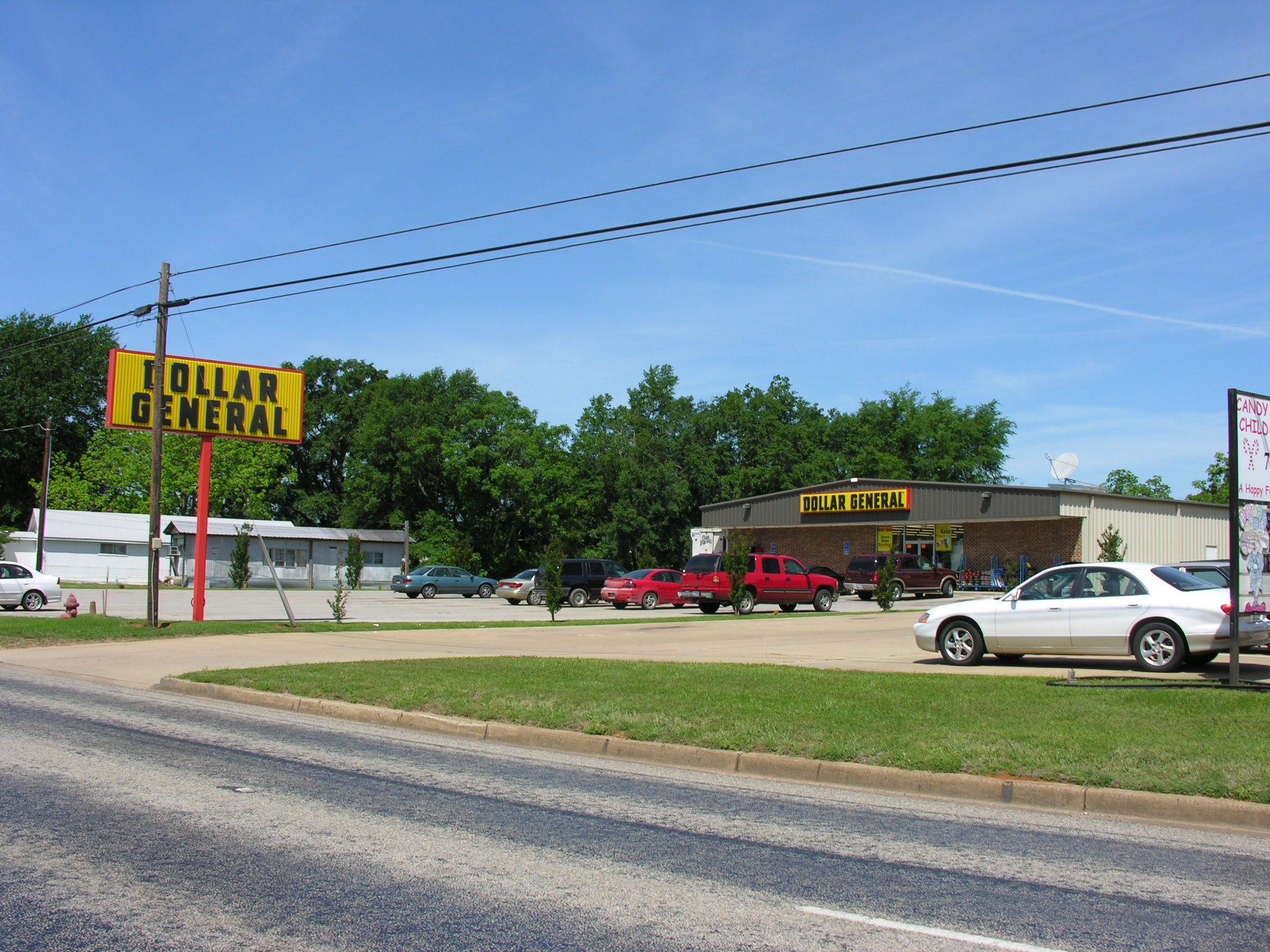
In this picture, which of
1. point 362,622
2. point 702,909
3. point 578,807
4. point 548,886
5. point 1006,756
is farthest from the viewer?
point 362,622

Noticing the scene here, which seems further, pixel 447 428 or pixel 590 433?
pixel 590 433

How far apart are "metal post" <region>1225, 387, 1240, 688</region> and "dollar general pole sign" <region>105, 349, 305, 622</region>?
2138 centimetres

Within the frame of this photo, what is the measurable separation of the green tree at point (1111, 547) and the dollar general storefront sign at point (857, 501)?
29.5ft

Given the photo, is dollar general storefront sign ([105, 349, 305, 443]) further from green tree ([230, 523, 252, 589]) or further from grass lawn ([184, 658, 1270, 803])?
green tree ([230, 523, 252, 589])

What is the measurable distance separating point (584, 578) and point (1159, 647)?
1104 inches

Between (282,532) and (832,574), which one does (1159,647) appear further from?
(282,532)

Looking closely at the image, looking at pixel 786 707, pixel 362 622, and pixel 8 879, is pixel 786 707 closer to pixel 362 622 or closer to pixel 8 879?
pixel 8 879

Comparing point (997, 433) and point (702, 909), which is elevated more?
point (997, 433)

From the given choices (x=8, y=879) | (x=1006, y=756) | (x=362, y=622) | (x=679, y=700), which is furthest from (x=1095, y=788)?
(x=362, y=622)

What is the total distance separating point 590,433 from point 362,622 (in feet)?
187

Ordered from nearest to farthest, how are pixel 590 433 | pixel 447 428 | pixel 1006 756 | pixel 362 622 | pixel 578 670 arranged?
pixel 1006 756
pixel 578 670
pixel 362 622
pixel 447 428
pixel 590 433

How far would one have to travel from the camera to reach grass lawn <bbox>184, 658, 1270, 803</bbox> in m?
8.11

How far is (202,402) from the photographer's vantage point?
26328 mm

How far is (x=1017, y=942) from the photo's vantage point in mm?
4664
